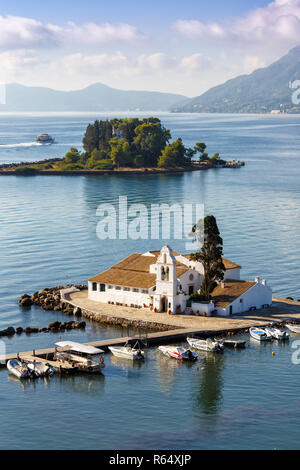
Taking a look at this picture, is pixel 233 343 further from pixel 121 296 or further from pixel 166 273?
pixel 121 296

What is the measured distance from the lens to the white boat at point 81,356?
45562mm

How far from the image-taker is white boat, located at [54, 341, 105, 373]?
45562 millimetres

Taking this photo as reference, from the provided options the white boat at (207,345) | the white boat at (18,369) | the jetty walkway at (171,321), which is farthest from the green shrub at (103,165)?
the white boat at (18,369)

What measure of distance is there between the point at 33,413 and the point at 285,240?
52923 millimetres

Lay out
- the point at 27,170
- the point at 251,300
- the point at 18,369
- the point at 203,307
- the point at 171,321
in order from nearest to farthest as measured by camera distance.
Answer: the point at 18,369, the point at 171,321, the point at 203,307, the point at 251,300, the point at 27,170

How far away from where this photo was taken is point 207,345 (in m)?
49.0

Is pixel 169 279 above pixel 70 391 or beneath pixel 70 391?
above

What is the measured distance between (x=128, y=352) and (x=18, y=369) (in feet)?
23.2

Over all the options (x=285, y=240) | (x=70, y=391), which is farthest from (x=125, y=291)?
(x=285, y=240)

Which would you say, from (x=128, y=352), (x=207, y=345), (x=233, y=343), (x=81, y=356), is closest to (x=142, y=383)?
(x=128, y=352)

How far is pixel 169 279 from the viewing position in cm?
5456

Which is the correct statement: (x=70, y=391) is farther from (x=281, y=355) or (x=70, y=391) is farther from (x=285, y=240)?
(x=285, y=240)
